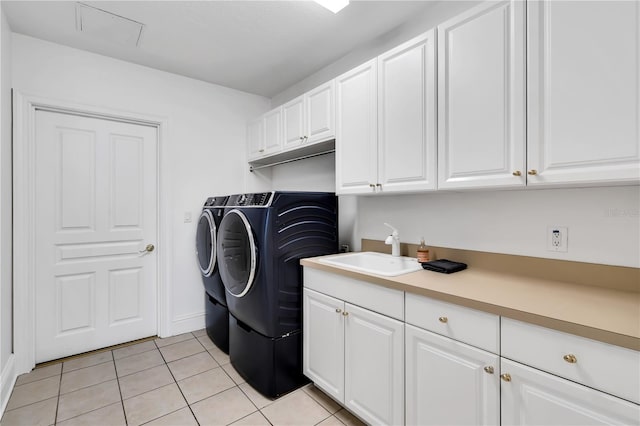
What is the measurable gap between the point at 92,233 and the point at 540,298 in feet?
10.3

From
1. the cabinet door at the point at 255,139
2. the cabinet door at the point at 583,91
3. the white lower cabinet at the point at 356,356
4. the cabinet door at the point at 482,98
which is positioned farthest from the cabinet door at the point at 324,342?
the cabinet door at the point at 255,139

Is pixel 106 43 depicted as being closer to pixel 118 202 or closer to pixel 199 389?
pixel 118 202

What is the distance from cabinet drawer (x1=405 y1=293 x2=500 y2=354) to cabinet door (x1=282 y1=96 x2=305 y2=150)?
5.35 ft

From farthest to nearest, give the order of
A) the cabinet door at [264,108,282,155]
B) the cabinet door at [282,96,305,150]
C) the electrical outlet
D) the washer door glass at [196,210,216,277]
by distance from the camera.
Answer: the cabinet door at [264,108,282,155]
the washer door glass at [196,210,216,277]
the cabinet door at [282,96,305,150]
the electrical outlet

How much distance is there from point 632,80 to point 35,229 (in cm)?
359

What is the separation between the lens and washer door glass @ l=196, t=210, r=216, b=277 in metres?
2.63

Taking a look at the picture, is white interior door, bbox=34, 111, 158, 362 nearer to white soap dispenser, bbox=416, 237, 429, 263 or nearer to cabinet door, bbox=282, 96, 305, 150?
cabinet door, bbox=282, 96, 305, 150

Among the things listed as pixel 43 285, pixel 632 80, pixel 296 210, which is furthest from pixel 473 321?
pixel 43 285

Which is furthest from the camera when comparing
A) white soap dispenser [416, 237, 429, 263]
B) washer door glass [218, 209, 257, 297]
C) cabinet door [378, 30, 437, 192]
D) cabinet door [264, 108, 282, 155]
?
cabinet door [264, 108, 282, 155]

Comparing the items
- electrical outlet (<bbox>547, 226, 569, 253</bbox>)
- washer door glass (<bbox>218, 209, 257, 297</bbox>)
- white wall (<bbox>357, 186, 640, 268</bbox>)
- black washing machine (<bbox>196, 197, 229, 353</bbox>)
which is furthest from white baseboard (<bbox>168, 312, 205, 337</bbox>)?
electrical outlet (<bbox>547, 226, 569, 253</bbox>)

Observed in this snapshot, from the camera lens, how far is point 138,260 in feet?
9.26

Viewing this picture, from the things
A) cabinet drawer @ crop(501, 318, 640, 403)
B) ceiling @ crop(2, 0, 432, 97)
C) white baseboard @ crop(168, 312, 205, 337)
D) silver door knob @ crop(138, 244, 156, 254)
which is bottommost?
white baseboard @ crop(168, 312, 205, 337)

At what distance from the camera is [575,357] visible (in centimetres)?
91

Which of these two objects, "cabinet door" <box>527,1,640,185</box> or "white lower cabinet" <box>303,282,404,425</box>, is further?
"white lower cabinet" <box>303,282,404,425</box>
